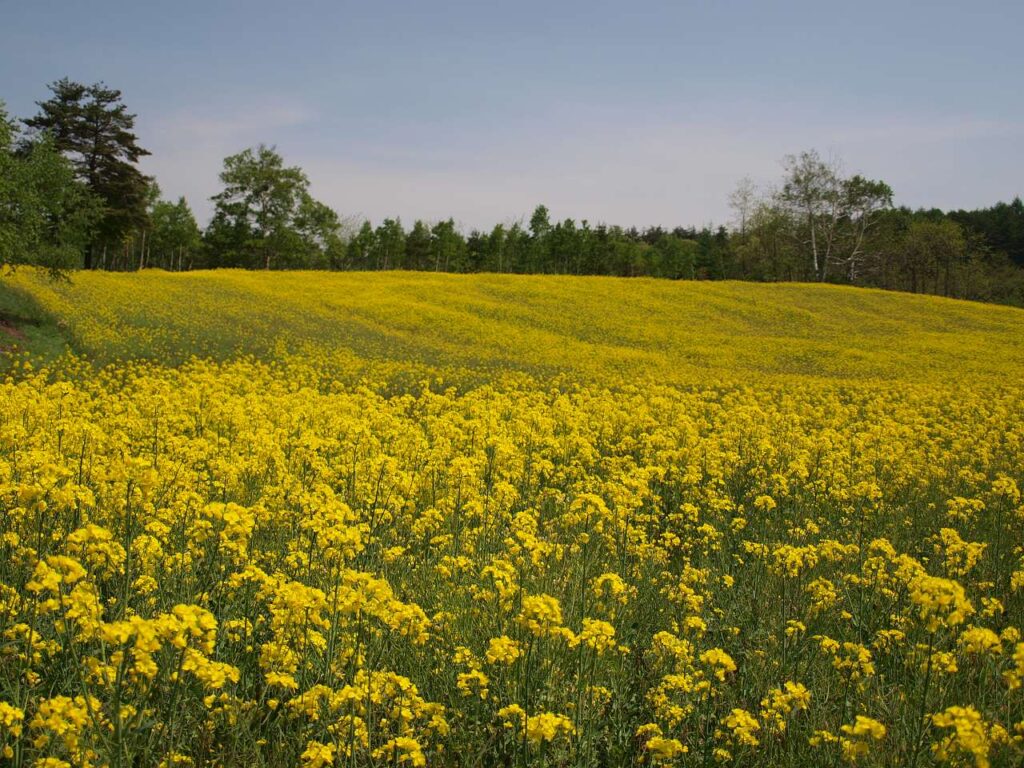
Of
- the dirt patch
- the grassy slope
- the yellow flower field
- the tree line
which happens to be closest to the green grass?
the dirt patch

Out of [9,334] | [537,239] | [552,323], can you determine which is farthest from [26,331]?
[537,239]

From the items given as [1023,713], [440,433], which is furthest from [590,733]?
[440,433]

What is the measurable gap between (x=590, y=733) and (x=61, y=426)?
5.39 m

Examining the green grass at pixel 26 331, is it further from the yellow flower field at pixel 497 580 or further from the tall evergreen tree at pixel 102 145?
the tall evergreen tree at pixel 102 145

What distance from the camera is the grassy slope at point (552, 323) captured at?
73.4ft

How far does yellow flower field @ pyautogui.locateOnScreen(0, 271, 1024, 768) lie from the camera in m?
3.27

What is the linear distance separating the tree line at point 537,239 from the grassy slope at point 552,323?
1259 cm

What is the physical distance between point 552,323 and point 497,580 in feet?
95.5

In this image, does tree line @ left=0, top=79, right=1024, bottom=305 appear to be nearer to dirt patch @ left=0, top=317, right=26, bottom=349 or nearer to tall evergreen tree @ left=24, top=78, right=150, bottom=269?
tall evergreen tree @ left=24, top=78, right=150, bottom=269

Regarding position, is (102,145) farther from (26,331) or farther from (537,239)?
(537,239)

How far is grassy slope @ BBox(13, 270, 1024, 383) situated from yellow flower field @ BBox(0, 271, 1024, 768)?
19.4 feet

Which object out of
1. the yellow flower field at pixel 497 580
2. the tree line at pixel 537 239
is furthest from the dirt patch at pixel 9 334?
the tree line at pixel 537 239

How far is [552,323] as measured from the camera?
3294 centimetres

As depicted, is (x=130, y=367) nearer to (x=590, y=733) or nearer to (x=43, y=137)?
(x=43, y=137)
